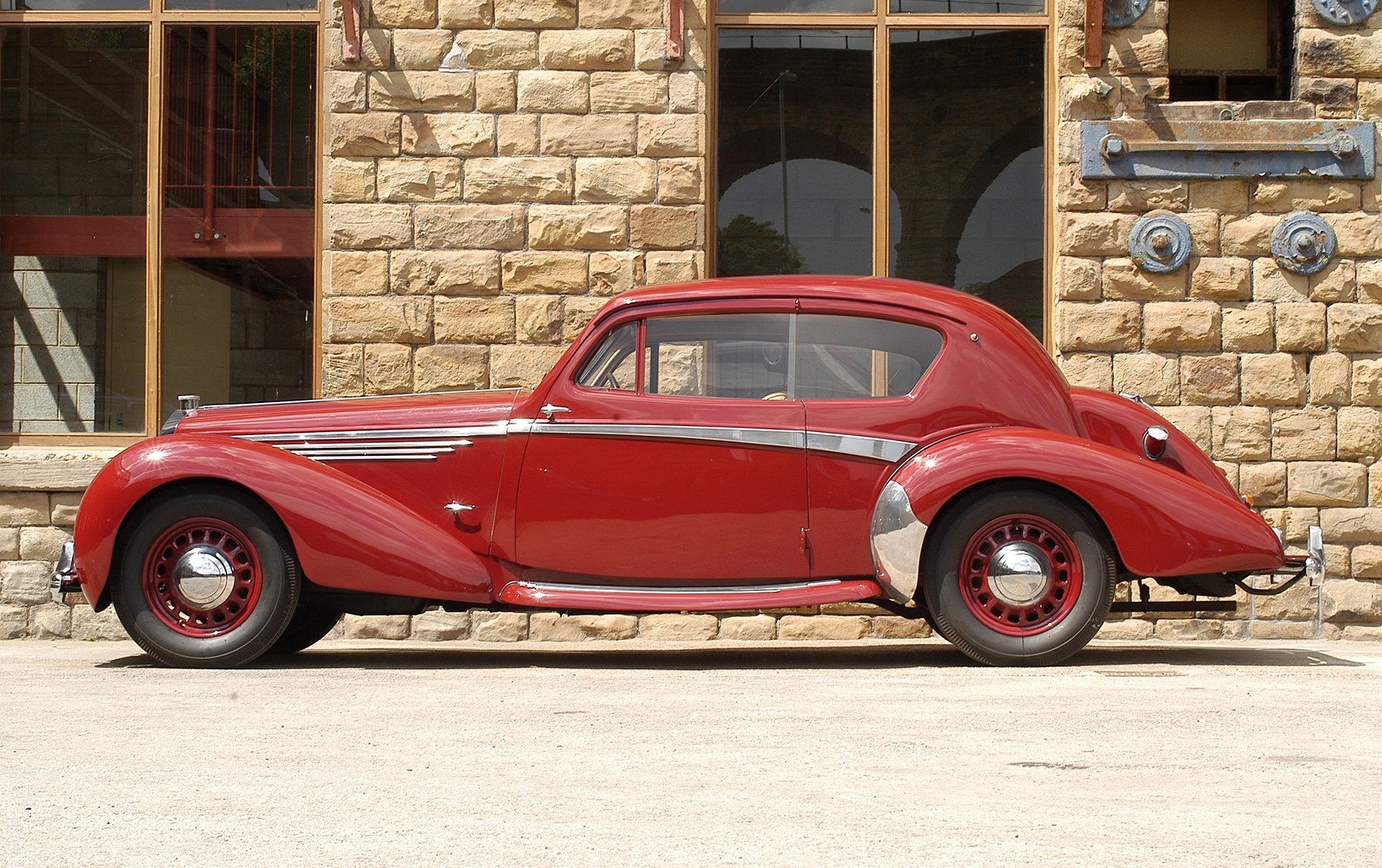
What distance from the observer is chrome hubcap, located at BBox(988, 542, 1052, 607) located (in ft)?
19.5

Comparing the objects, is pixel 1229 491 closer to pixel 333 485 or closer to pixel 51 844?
pixel 333 485

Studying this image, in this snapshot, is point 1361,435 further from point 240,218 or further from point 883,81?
point 240,218

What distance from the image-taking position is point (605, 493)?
6223 mm

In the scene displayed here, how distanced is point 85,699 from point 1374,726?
14.5 feet

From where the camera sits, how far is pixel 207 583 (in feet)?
20.2

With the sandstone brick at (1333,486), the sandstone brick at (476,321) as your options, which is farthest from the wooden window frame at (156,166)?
the sandstone brick at (1333,486)

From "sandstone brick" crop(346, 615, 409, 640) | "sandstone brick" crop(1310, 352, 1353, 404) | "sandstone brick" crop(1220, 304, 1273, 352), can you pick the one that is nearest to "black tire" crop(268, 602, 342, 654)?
"sandstone brick" crop(346, 615, 409, 640)

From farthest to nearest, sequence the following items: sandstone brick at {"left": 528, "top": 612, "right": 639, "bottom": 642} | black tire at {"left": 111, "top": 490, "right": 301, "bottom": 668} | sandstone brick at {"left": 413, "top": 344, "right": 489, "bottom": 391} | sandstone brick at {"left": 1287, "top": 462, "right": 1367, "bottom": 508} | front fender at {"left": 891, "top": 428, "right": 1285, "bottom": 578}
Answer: sandstone brick at {"left": 413, "top": 344, "right": 489, "bottom": 391} → sandstone brick at {"left": 1287, "top": 462, "right": 1367, "bottom": 508} → sandstone brick at {"left": 528, "top": 612, "right": 639, "bottom": 642} → black tire at {"left": 111, "top": 490, "right": 301, "bottom": 668} → front fender at {"left": 891, "top": 428, "right": 1285, "bottom": 578}

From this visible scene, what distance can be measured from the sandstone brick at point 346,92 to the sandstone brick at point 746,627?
3888 mm

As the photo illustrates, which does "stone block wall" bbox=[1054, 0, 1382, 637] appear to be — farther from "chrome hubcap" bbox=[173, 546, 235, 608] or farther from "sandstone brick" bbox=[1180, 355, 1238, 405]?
"chrome hubcap" bbox=[173, 546, 235, 608]

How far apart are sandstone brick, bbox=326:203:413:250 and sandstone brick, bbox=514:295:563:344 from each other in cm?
83

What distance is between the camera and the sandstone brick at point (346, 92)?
903cm

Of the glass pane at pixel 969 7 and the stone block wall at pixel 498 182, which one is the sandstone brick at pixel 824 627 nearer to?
the stone block wall at pixel 498 182

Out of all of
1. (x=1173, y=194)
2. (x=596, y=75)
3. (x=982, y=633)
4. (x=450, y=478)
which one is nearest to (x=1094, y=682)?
(x=982, y=633)
